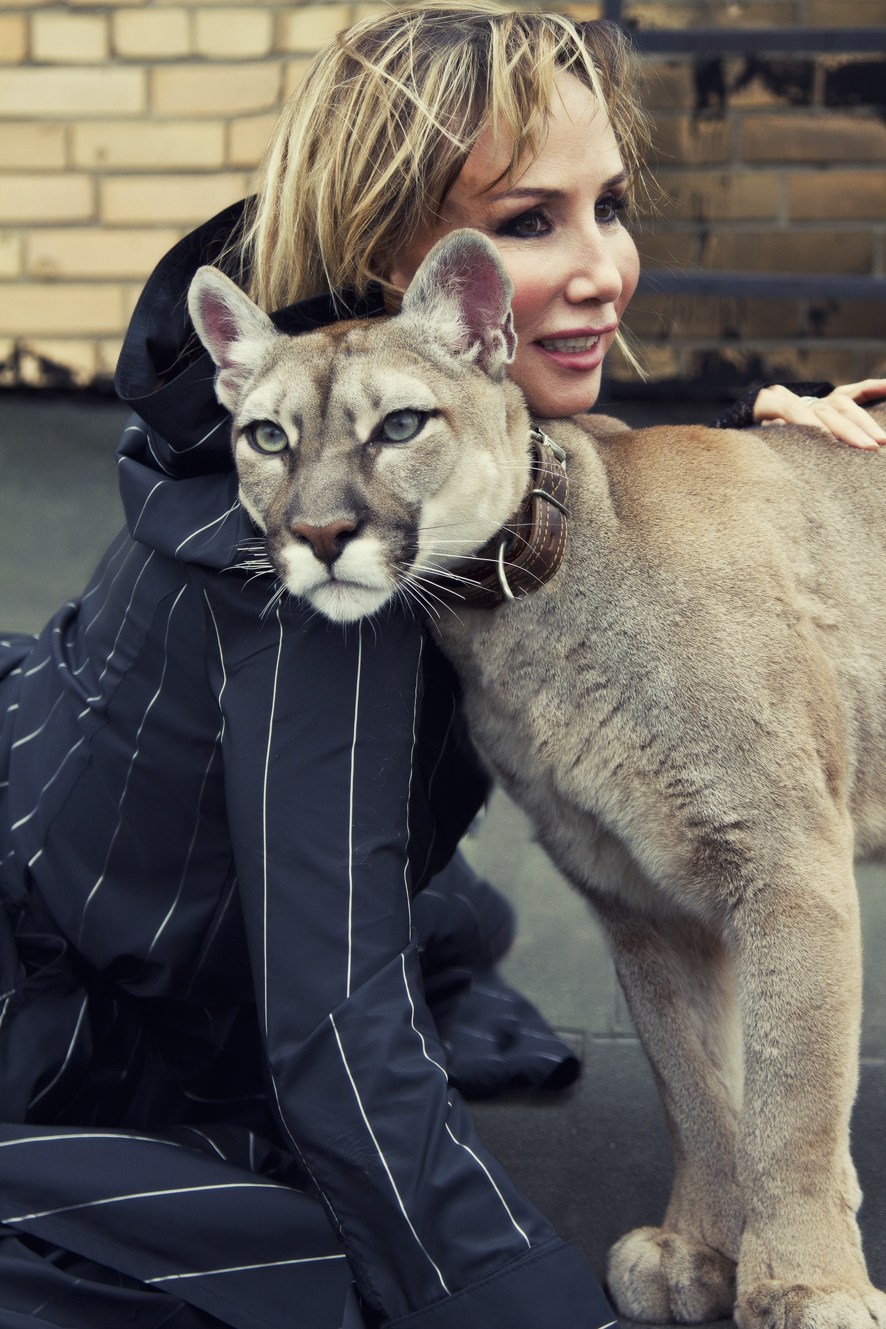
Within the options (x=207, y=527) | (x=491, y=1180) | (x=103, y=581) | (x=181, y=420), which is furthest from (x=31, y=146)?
(x=491, y=1180)

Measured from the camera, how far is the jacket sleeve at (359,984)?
160 centimetres

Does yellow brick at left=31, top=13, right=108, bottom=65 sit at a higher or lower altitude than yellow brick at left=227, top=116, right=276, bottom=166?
higher

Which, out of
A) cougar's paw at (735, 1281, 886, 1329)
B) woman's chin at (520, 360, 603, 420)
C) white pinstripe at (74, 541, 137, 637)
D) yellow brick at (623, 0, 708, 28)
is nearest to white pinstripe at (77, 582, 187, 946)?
white pinstripe at (74, 541, 137, 637)

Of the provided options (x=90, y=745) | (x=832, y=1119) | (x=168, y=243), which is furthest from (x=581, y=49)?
(x=168, y=243)

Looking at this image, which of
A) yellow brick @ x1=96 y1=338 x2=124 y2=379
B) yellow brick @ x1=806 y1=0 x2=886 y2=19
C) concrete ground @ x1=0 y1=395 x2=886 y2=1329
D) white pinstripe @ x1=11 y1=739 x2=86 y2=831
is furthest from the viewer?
yellow brick @ x1=96 y1=338 x2=124 y2=379

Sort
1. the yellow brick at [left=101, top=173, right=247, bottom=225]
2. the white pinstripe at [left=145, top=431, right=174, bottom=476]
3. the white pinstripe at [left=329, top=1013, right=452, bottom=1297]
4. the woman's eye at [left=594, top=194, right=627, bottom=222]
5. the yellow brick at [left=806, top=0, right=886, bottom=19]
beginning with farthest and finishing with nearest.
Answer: the yellow brick at [left=101, top=173, right=247, bottom=225] < the yellow brick at [left=806, top=0, right=886, bottom=19] < the woman's eye at [left=594, top=194, right=627, bottom=222] < the white pinstripe at [left=145, top=431, right=174, bottom=476] < the white pinstripe at [left=329, top=1013, right=452, bottom=1297]

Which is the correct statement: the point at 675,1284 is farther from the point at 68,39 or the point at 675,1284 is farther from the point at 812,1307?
the point at 68,39

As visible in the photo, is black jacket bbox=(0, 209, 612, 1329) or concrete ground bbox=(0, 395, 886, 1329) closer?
black jacket bbox=(0, 209, 612, 1329)

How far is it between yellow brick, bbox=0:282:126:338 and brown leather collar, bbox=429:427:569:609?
135 inches

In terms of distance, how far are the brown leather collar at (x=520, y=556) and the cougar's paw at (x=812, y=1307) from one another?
106cm

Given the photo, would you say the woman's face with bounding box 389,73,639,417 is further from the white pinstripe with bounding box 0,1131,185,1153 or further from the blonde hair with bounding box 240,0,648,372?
the white pinstripe with bounding box 0,1131,185,1153

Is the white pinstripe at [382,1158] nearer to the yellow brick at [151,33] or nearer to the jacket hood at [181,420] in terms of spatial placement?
the jacket hood at [181,420]

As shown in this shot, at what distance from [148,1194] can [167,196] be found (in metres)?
4.00

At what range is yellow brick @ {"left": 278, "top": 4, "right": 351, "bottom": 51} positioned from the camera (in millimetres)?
4695
